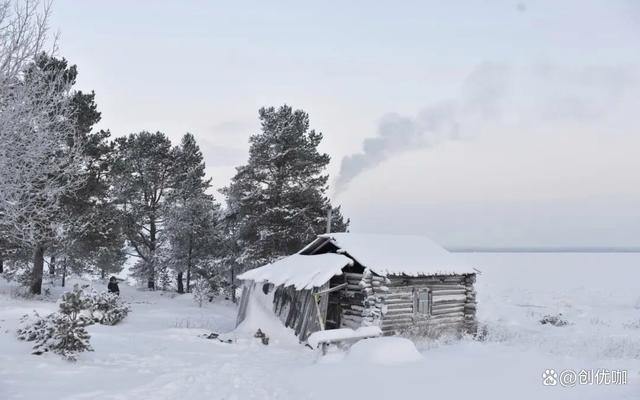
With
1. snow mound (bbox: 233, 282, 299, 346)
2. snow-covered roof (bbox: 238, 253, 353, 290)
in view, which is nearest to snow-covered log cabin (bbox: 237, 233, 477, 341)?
snow-covered roof (bbox: 238, 253, 353, 290)

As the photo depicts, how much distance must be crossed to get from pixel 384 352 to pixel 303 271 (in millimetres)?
6636

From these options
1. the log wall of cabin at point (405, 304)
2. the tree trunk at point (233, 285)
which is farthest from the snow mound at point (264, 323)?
the tree trunk at point (233, 285)

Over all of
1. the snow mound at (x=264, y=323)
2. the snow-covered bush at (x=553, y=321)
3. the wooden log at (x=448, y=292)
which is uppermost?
the wooden log at (x=448, y=292)

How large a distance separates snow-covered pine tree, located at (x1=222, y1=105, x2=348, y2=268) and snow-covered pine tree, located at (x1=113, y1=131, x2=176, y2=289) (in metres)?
7.68

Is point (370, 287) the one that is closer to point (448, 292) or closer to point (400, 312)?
point (400, 312)

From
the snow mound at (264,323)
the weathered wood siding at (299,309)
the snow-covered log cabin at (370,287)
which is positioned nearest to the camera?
the weathered wood siding at (299,309)

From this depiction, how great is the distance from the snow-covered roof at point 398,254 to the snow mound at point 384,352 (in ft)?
17.6

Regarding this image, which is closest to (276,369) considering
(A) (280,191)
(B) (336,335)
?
(B) (336,335)

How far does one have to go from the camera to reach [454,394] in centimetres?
793

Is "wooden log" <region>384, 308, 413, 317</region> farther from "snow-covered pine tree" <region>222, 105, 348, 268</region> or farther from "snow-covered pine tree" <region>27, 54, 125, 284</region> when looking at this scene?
"snow-covered pine tree" <region>27, 54, 125, 284</region>

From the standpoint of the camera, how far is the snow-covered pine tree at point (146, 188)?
103ft

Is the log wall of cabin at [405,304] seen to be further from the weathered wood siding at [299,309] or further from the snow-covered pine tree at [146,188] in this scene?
the snow-covered pine tree at [146,188]

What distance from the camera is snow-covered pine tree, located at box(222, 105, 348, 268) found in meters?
26.1

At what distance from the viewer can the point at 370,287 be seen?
52.4 ft
